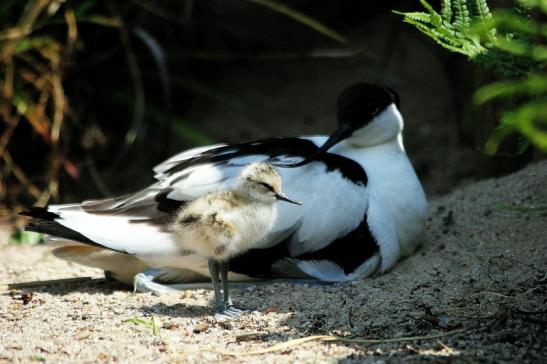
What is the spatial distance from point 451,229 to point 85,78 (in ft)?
11.1

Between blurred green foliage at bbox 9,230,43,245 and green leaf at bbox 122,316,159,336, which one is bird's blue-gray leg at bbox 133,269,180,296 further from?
blurred green foliage at bbox 9,230,43,245

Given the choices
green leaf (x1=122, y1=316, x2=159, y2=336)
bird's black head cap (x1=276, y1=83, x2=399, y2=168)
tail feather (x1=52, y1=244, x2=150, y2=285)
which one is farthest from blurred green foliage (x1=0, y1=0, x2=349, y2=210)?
green leaf (x1=122, y1=316, x2=159, y2=336)

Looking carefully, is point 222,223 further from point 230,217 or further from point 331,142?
point 331,142

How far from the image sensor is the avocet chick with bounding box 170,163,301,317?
3350 millimetres

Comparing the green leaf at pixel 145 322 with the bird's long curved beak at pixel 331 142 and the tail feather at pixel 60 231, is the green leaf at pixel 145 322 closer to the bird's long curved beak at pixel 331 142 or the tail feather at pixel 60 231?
the tail feather at pixel 60 231

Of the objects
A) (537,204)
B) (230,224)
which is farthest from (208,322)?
(537,204)

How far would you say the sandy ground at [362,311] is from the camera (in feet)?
9.70

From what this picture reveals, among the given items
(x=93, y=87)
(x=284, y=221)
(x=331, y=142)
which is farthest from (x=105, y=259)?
(x=93, y=87)

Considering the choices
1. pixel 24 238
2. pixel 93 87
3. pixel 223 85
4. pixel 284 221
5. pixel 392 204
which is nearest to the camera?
pixel 284 221

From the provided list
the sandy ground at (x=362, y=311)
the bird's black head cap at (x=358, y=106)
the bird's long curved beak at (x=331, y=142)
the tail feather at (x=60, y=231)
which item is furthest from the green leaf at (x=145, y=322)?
the bird's black head cap at (x=358, y=106)

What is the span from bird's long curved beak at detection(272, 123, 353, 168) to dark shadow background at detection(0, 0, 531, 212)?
1384mm

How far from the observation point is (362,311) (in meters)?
3.44

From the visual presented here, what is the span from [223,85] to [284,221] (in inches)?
145

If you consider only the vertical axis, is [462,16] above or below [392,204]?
above
